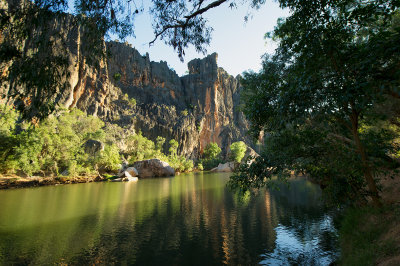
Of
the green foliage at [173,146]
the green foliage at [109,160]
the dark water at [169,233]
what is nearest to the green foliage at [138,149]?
the green foliage at [173,146]

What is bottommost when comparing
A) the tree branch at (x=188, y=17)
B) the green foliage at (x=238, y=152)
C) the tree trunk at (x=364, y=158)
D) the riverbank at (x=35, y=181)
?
the riverbank at (x=35, y=181)

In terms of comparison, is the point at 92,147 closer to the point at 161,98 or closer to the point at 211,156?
the point at 161,98

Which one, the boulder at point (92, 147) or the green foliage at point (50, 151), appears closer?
the green foliage at point (50, 151)

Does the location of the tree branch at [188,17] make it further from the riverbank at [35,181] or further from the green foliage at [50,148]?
the riverbank at [35,181]

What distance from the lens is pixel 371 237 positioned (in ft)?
18.9

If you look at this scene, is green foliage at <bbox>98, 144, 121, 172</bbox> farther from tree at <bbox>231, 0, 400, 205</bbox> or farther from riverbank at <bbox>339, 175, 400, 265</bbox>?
riverbank at <bbox>339, 175, 400, 265</bbox>

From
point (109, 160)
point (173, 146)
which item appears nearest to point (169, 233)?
point (109, 160)

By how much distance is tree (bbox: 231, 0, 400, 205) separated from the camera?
10.8ft

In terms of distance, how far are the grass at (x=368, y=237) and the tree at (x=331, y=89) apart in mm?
501

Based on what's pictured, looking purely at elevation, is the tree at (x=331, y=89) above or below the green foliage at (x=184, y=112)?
below

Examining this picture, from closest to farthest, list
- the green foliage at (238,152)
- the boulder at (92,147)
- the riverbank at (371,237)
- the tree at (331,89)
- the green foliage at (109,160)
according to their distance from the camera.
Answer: the tree at (331,89) → the riverbank at (371,237) → the boulder at (92,147) → the green foliage at (109,160) → the green foliage at (238,152)

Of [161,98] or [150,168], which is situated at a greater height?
[161,98]

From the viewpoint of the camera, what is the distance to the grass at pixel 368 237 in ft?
15.6

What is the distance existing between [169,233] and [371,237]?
6.79 m
